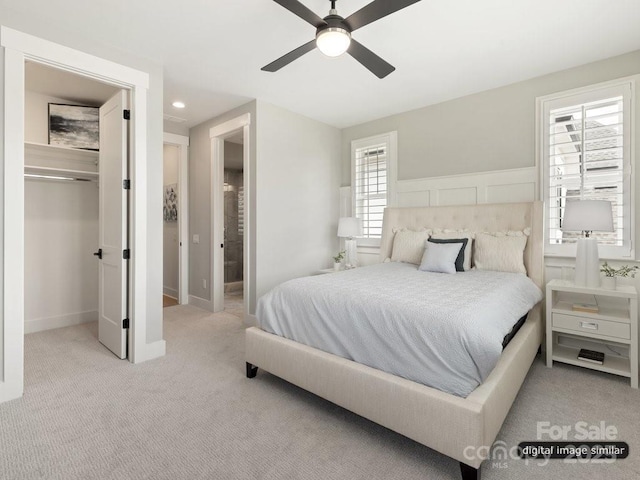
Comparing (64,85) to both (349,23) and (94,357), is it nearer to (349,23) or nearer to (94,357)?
(94,357)

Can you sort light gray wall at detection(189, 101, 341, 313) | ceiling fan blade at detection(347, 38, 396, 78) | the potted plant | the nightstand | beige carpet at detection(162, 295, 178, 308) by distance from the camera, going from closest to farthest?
ceiling fan blade at detection(347, 38, 396, 78)
the nightstand
the potted plant
light gray wall at detection(189, 101, 341, 313)
beige carpet at detection(162, 295, 178, 308)

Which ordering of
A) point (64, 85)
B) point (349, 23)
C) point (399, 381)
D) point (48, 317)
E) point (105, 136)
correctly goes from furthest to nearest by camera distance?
point (48, 317), point (64, 85), point (105, 136), point (349, 23), point (399, 381)

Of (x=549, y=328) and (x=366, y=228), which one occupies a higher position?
(x=366, y=228)

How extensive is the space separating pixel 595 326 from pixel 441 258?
1.23 m

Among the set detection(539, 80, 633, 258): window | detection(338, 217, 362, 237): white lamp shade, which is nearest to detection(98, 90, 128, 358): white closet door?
detection(338, 217, 362, 237): white lamp shade

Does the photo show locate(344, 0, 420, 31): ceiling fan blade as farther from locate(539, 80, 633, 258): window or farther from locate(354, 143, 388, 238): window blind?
locate(354, 143, 388, 238): window blind

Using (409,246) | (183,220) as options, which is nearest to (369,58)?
(409,246)

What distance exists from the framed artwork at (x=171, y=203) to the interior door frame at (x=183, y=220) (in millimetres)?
366

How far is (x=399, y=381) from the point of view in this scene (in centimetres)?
165

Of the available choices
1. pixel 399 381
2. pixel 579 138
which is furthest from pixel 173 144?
pixel 579 138

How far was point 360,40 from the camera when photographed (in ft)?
8.63

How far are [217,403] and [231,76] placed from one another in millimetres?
2986

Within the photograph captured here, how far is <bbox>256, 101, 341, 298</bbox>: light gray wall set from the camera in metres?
3.88

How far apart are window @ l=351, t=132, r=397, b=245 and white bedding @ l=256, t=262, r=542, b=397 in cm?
192
